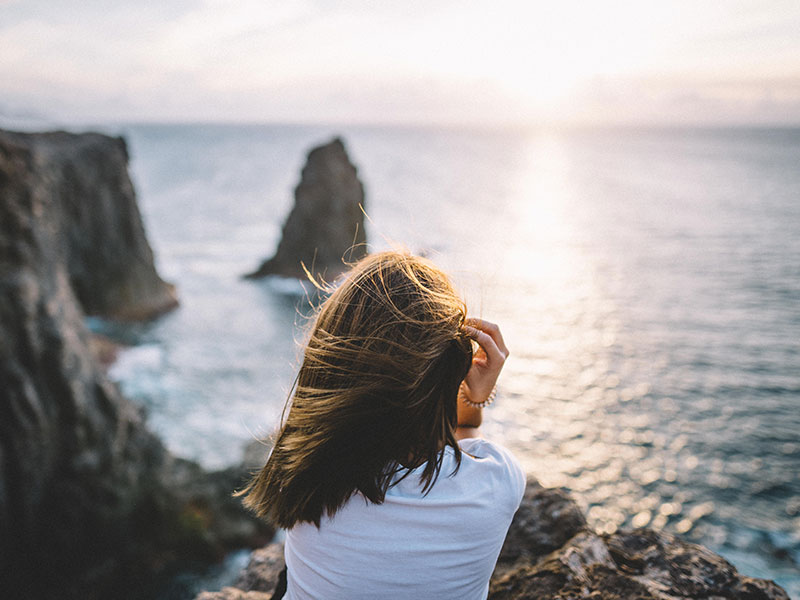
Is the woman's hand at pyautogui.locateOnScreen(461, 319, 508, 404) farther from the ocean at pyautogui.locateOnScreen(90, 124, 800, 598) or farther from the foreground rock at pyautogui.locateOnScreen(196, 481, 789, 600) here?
the foreground rock at pyautogui.locateOnScreen(196, 481, 789, 600)

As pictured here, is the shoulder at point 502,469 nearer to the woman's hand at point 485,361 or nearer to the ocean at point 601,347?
the woman's hand at point 485,361

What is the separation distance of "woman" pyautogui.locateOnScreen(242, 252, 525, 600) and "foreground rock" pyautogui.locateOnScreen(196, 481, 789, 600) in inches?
39.4

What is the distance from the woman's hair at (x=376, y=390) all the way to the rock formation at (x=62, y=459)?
794 cm

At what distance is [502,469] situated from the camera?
1.78m

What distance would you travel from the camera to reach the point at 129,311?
30.7 metres

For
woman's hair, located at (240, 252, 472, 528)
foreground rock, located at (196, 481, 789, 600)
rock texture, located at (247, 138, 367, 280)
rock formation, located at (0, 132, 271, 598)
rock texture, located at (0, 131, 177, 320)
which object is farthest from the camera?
rock texture, located at (247, 138, 367, 280)

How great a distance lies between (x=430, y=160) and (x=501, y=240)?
315 ft

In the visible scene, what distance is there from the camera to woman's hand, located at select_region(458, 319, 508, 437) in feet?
6.79

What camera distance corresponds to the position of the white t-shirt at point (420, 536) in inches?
65.8

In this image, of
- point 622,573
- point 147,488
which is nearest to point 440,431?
point 622,573

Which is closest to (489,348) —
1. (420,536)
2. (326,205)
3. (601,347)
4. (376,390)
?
(376,390)

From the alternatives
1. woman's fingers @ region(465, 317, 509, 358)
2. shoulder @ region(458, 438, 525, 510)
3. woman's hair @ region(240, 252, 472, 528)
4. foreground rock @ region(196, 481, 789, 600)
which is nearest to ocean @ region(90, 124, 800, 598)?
woman's fingers @ region(465, 317, 509, 358)

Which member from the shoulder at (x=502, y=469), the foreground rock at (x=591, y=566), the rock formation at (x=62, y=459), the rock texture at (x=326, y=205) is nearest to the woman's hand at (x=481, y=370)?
the shoulder at (x=502, y=469)

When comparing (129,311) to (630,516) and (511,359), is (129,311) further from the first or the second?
(630,516)
